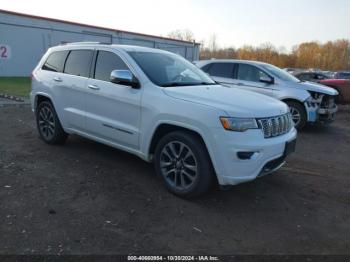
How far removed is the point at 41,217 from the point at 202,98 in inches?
86.0

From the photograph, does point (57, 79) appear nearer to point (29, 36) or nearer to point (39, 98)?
point (39, 98)

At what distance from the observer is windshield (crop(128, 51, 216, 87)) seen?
444cm

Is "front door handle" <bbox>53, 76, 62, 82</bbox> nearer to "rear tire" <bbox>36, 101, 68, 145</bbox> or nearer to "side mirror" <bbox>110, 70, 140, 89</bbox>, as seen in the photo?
"rear tire" <bbox>36, 101, 68, 145</bbox>

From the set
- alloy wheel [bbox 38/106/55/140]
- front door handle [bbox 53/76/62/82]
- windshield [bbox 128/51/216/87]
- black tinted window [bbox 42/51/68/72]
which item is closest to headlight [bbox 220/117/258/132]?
windshield [bbox 128/51/216/87]

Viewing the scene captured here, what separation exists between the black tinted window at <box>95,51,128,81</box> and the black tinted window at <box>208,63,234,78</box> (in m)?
5.20

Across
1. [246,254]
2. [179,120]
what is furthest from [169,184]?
[246,254]

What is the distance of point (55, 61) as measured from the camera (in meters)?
5.84

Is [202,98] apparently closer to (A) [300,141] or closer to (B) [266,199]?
(B) [266,199]

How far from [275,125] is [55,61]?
3.98 meters

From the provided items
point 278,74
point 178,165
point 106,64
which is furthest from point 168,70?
point 278,74

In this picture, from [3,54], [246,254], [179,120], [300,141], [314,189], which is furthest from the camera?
[3,54]

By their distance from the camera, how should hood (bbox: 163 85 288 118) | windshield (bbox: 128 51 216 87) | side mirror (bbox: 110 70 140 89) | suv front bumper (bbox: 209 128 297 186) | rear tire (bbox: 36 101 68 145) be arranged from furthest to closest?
rear tire (bbox: 36 101 68 145), windshield (bbox: 128 51 216 87), side mirror (bbox: 110 70 140 89), hood (bbox: 163 85 288 118), suv front bumper (bbox: 209 128 297 186)

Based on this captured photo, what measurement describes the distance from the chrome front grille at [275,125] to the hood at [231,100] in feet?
0.19

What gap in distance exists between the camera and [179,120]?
385cm
